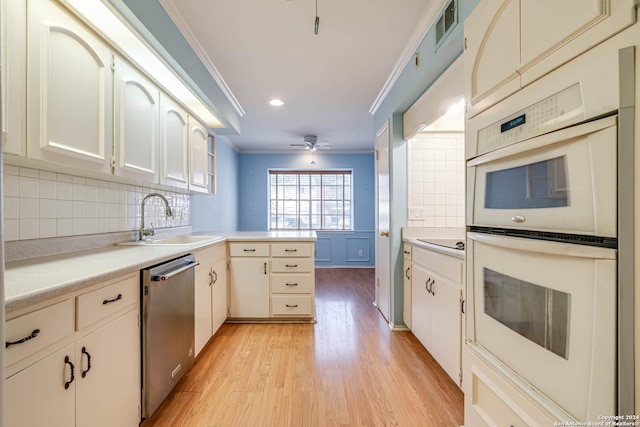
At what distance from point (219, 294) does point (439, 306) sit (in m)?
1.89

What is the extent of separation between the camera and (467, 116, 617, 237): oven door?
712mm

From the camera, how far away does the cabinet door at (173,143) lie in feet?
6.97

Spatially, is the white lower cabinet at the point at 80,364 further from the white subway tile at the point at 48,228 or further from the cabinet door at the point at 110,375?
the white subway tile at the point at 48,228

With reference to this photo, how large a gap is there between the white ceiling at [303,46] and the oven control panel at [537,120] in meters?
1.19

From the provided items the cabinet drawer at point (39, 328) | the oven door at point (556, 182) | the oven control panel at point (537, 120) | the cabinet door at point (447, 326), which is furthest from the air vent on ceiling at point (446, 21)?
the cabinet drawer at point (39, 328)

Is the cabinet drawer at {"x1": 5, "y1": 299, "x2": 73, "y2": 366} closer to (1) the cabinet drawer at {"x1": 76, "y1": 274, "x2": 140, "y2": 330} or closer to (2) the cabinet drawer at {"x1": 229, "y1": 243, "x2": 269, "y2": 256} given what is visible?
(1) the cabinet drawer at {"x1": 76, "y1": 274, "x2": 140, "y2": 330}

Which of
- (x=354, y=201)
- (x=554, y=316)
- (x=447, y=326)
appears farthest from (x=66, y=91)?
(x=354, y=201)

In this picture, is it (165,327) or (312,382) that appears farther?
(312,382)

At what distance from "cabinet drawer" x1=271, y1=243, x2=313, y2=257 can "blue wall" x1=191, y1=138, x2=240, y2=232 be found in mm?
1176

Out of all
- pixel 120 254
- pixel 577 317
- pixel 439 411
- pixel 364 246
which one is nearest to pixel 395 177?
pixel 439 411

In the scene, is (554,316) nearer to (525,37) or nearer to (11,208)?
(525,37)

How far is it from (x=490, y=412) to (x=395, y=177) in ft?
6.60

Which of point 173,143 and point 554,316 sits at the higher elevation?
point 173,143

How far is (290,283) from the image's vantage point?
114 inches
